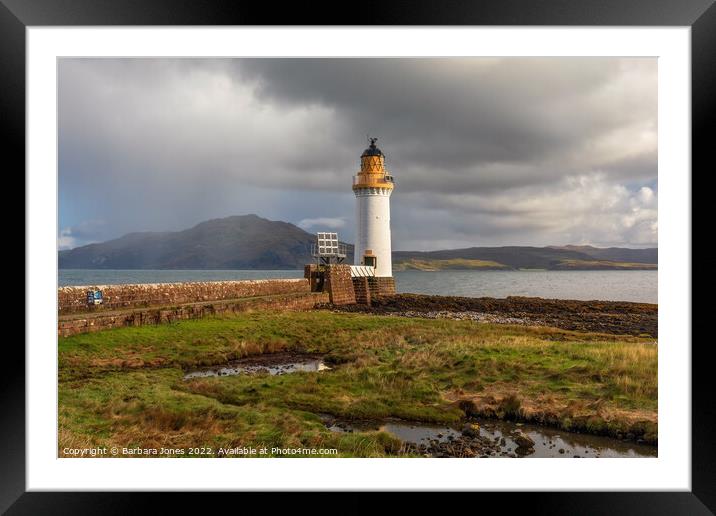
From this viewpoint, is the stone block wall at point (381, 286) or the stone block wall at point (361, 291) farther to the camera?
the stone block wall at point (381, 286)

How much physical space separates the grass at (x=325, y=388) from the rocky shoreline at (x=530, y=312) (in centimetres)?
859

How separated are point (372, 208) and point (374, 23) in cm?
2492

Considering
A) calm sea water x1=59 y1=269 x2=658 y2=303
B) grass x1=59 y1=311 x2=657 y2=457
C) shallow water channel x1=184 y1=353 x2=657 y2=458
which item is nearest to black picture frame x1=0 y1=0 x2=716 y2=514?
grass x1=59 y1=311 x2=657 y2=457

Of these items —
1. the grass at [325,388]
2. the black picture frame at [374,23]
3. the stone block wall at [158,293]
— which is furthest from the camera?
the stone block wall at [158,293]

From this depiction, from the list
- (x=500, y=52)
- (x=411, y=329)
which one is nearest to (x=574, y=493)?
(x=500, y=52)

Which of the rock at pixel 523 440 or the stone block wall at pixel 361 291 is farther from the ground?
the stone block wall at pixel 361 291

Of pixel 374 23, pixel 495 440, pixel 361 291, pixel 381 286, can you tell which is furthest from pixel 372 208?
pixel 374 23

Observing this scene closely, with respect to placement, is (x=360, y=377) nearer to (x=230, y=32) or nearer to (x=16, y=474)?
(x=16, y=474)

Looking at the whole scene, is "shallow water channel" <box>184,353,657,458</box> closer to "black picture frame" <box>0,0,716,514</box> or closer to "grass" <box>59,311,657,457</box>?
"grass" <box>59,311,657,457</box>

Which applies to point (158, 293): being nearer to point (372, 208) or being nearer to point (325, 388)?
point (325, 388)

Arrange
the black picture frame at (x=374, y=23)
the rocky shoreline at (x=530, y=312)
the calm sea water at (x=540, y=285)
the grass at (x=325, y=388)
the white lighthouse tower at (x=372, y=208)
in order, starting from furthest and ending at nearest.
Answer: the calm sea water at (x=540, y=285) < the white lighthouse tower at (x=372, y=208) < the rocky shoreline at (x=530, y=312) < the grass at (x=325, y=388) < the black picture frame at (x=374, y=23)

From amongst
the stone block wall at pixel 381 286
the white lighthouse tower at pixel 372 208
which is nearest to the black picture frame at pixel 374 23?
the stone block wall at pixel 381 286

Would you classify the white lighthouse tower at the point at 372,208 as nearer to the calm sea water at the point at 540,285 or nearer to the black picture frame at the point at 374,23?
the calm sea water at the point at 540,285

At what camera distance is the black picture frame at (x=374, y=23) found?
3963 mm
